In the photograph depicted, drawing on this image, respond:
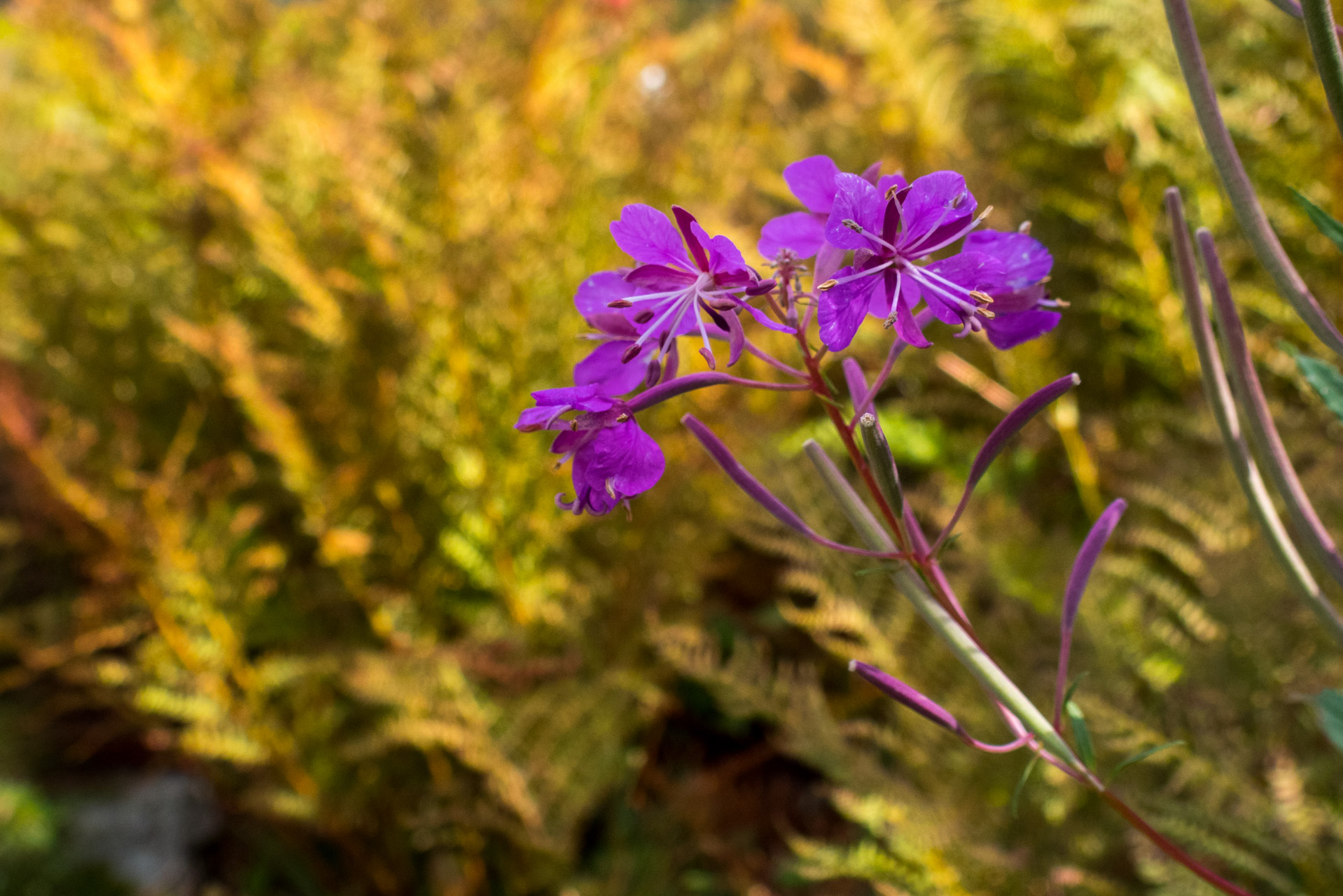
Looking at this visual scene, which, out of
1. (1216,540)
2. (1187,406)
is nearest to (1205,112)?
(1216,540)

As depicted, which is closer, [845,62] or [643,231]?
[643,231]

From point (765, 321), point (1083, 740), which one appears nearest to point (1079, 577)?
point (1083, 740)

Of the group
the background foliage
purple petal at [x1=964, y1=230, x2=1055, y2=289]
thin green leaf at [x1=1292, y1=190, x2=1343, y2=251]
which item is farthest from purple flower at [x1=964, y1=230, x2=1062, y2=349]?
the background foliage

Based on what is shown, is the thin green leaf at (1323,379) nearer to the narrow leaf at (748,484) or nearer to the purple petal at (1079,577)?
the purple petal at (1079,577)

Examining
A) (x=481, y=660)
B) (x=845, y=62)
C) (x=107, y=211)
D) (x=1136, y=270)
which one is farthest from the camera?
(x=845, y=62)

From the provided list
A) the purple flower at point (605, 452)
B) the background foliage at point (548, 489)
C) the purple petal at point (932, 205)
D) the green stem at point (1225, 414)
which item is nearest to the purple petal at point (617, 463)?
the purple flower at point (605, 452)

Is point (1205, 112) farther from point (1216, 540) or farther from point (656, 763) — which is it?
point (656, 763)

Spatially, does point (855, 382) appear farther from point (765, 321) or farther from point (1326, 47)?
point (1326, 47)
